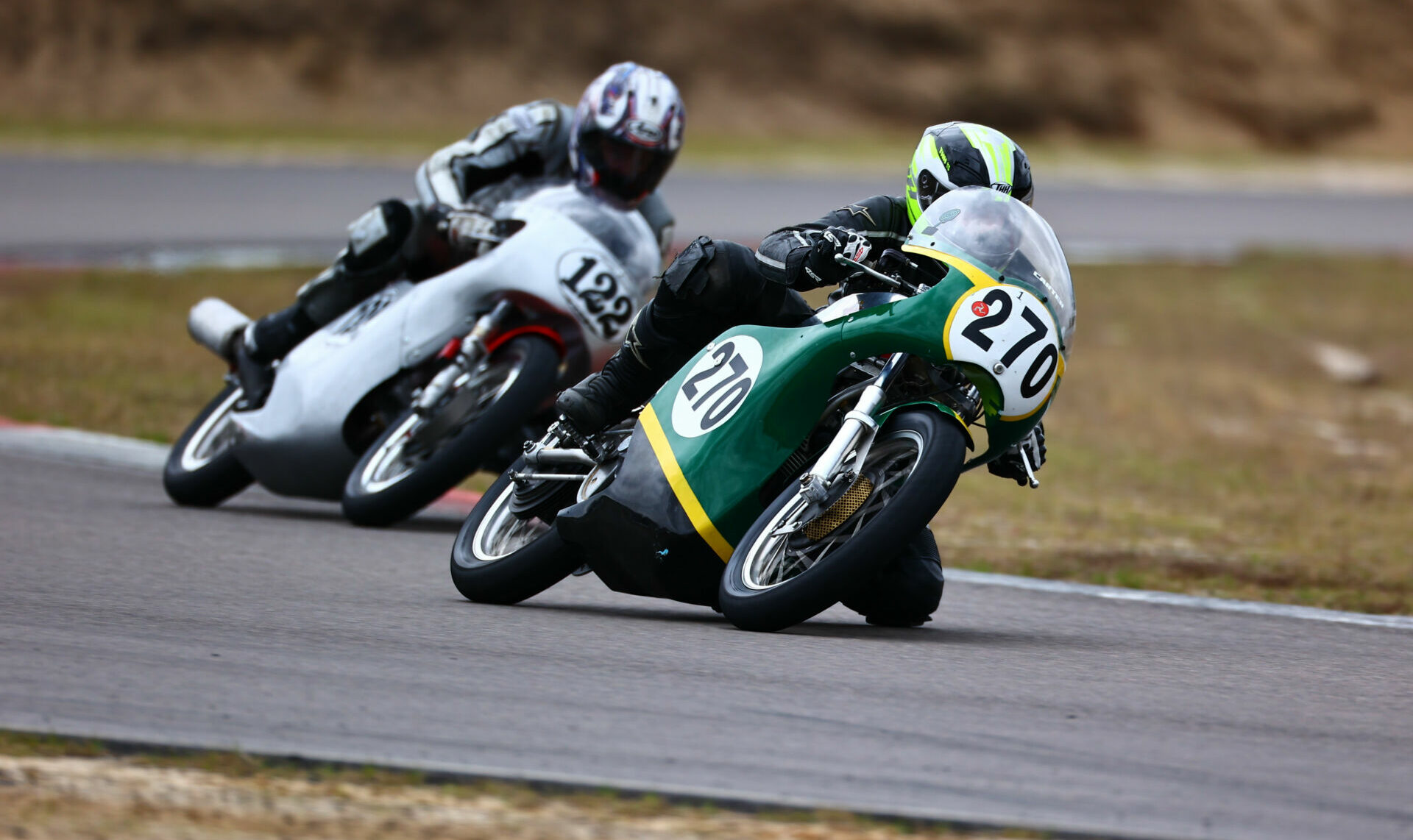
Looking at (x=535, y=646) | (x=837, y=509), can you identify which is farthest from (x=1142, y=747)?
(x=535, y=646)

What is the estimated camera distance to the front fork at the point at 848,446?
5027 millimetres

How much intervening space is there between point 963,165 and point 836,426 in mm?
864

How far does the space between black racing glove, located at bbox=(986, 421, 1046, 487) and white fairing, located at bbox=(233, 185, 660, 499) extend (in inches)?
84.8

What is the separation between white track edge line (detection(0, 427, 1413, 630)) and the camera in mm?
6520

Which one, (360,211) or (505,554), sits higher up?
(505,554)

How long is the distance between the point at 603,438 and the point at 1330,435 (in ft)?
25.4

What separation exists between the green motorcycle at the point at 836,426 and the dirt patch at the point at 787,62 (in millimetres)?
37382

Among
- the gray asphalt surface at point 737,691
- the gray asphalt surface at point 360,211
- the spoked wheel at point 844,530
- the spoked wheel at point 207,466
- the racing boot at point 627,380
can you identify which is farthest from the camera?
the gray asphalt surface at point 360,211

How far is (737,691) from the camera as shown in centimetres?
448

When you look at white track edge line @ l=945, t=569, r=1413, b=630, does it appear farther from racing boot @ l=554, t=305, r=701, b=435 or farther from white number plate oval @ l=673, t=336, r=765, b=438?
white number plate oval @ l=673, t=336, r=765, b=438

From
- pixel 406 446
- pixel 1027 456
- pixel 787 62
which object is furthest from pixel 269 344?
pixel 787 62

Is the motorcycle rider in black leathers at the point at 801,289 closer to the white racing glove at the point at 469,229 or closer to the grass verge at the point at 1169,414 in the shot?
the white racing glove at the point at 469,229

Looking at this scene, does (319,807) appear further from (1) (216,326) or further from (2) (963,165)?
(1) (216,326)

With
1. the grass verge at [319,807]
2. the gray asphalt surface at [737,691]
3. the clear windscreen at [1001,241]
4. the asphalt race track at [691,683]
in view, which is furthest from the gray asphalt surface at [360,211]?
the grass verge at [319,807]
